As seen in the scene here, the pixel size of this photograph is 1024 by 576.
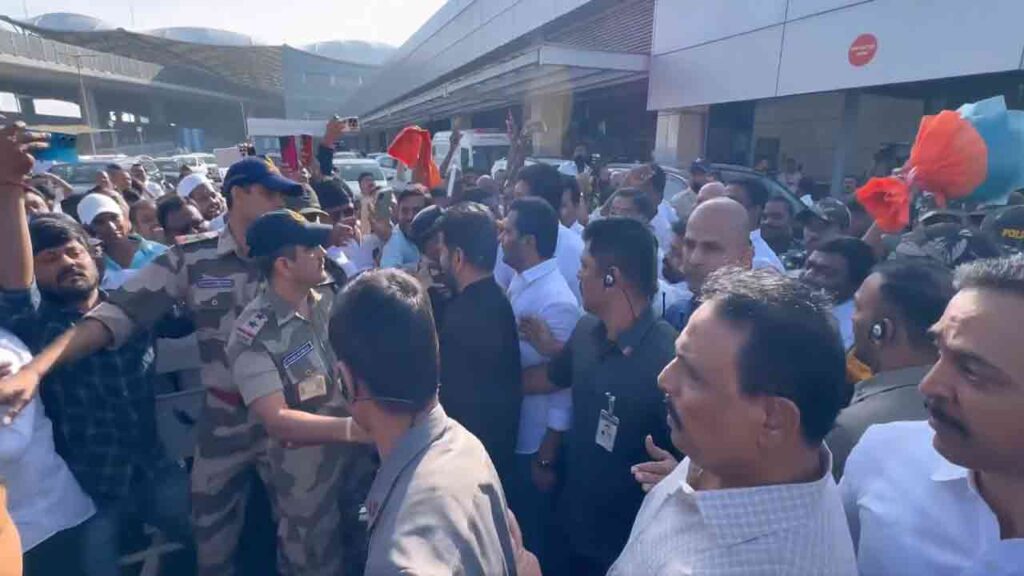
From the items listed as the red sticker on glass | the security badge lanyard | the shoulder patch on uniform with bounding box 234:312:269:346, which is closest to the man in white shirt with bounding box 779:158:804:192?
the red sticker on glass

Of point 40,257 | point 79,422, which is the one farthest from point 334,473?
point 40,257

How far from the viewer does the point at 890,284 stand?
2008mm

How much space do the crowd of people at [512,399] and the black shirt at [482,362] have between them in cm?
1

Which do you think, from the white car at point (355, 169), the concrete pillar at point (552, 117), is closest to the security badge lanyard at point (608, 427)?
the white car at point (355, 169)

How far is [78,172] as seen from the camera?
15.4 meters

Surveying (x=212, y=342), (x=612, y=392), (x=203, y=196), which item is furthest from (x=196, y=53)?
(x=612, y=392)

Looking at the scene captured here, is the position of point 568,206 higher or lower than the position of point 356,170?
higher

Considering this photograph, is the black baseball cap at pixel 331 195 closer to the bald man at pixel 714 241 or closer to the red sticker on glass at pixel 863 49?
the bald man at pixel 714 241

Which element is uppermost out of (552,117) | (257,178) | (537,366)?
(552,117)

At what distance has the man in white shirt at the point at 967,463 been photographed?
3.82ft

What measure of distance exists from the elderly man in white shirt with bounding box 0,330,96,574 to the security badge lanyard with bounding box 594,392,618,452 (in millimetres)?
1849

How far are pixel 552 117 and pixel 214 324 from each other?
20.1 m

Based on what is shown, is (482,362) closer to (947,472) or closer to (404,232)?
(947,472)

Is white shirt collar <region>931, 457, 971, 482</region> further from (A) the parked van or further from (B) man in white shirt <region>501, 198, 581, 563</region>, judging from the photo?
(A) the parked van
